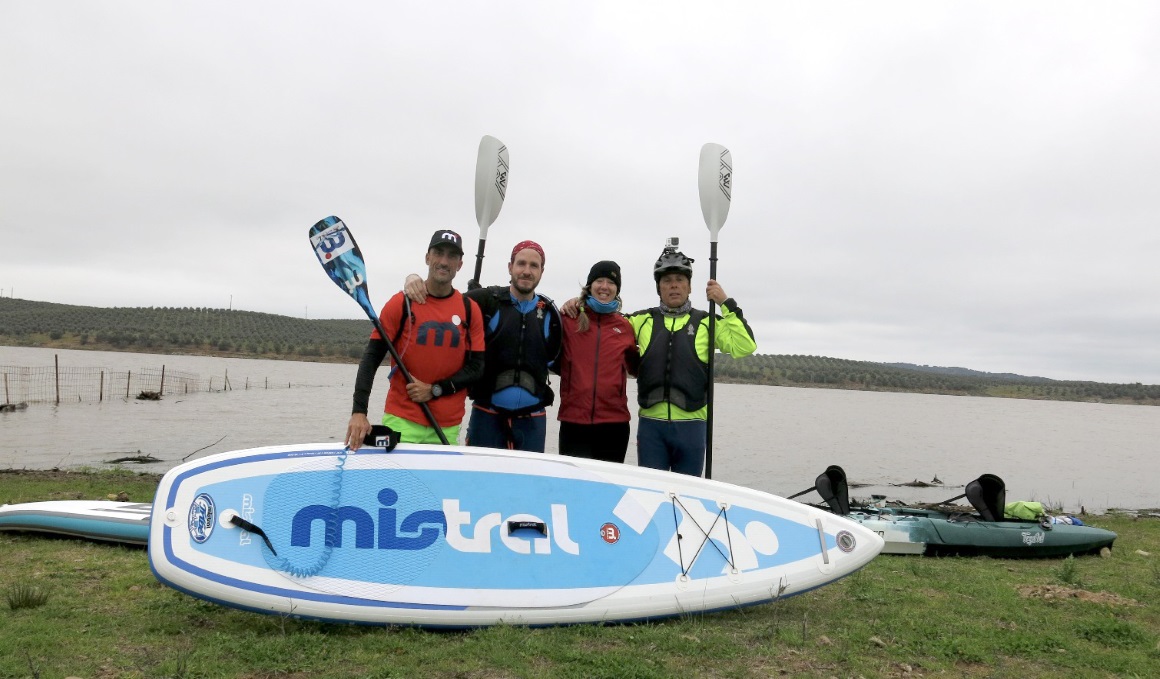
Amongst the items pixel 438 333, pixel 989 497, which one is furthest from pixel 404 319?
pixel 989 497

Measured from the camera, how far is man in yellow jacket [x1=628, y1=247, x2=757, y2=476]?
4.83m

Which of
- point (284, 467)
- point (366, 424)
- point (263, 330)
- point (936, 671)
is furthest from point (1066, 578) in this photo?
point (263, 330)

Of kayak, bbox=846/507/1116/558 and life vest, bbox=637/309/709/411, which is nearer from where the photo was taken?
life vest, bbox=637/309/709/411

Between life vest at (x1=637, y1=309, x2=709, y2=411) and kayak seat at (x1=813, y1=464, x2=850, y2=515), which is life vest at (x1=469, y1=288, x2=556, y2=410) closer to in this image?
life vest at (x1=637, y1=309, x2=709, y2=411)

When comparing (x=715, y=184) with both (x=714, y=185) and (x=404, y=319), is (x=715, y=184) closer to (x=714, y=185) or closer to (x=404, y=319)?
(x=714, y=185)

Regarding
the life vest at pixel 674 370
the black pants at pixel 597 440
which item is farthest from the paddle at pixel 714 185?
the black pants at pixel 597 440

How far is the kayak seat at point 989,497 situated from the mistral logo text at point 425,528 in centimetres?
520

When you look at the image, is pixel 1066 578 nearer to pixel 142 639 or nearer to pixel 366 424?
pixel 366 424

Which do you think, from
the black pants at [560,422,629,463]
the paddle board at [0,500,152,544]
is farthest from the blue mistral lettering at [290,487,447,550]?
the paddle board at [0,500,152,544]

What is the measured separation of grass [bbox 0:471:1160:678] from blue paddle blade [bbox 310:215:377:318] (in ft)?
6.20

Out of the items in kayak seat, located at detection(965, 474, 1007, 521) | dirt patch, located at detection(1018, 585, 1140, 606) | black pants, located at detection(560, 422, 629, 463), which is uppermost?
black pants, located at detection(560, 422, 629, 463)

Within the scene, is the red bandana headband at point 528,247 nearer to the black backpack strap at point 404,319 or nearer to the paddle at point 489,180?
the black backpack strap at point 404,319

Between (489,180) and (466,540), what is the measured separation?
3600 mm

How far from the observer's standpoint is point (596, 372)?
4746 millimetres
